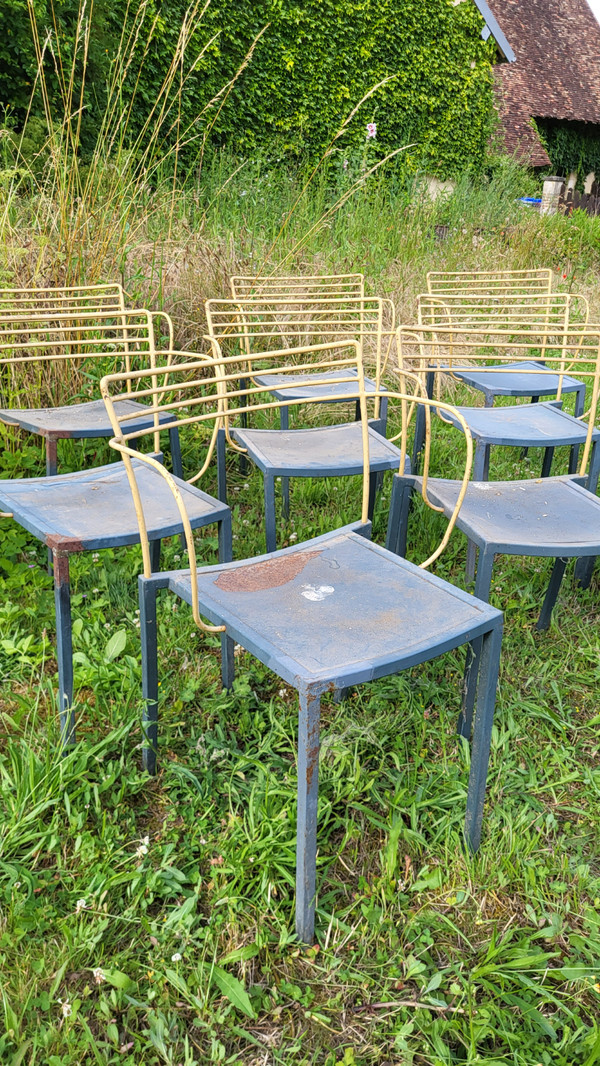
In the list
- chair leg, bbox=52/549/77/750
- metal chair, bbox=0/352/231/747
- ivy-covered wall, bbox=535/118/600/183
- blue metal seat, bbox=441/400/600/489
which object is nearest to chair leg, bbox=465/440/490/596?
blue metal seat, bbox=441/400/600/489

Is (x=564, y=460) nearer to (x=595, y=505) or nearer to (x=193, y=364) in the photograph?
(x=595, y=505)

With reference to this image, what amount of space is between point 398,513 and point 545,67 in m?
24.1

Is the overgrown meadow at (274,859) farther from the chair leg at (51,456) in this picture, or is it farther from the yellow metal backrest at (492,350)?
the yellow metal backrest at (492,350)

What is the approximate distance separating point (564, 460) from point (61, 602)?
284 cm

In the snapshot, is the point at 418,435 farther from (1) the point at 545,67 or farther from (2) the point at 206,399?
(1) the point at 545,67

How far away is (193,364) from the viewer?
1.58 m

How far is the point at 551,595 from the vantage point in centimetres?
230

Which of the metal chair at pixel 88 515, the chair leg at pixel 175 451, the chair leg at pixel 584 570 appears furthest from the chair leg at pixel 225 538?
the chair leg at pixel 584 570

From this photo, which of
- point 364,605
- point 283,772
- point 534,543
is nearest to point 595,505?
point 534,543

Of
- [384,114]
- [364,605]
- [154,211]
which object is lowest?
[364,605]

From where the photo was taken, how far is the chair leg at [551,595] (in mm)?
2258

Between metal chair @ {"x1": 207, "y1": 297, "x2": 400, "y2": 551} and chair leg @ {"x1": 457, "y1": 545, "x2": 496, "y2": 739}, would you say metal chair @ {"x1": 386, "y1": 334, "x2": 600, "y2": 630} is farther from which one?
metal chair @ {"x1": 207, "y1": 297, "x2": 400, "y2": 551}

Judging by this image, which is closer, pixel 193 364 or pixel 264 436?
pixel 193 364

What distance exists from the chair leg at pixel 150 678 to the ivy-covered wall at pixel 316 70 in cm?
492
